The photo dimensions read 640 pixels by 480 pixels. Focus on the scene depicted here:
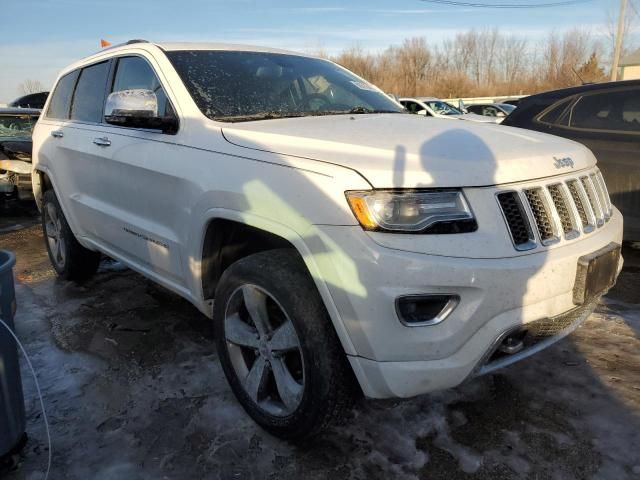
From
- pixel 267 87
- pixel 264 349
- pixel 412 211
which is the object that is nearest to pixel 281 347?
pixel 264 349

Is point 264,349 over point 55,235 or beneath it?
over

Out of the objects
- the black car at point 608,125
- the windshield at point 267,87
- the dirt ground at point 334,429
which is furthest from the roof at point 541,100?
the dirt ground at point 334,429

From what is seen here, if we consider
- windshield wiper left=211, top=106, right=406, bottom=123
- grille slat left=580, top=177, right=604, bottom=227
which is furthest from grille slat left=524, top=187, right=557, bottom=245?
windshield wiper left=211, top=106, right=406, bottom=123

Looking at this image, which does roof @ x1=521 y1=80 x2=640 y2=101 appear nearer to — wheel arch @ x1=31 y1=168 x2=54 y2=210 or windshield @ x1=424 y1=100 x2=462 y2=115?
wheel arch @ x1=31 y1=168 x2=54 y2=210

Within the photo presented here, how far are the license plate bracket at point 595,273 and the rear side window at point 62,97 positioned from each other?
387 cm

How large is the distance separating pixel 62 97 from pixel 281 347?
3376 mm

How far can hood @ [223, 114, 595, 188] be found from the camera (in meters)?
1.98

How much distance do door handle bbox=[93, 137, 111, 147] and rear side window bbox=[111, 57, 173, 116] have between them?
0.37 meters

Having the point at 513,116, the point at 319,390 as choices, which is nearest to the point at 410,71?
the point at 513,116

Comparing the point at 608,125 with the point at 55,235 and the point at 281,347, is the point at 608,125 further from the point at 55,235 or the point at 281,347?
the point at 55,235

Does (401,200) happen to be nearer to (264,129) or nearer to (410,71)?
(264,129)

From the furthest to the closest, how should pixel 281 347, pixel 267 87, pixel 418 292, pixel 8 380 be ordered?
pixel 267 87 < pixel 281 347 < pixel 8 380 < pixel 418 292

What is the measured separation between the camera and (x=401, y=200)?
196 cm

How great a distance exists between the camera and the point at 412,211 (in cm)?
196
